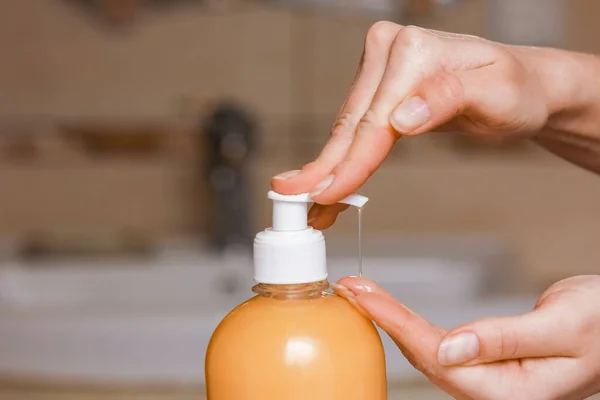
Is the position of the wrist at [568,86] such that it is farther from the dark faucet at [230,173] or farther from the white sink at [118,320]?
the dark faucet at [230,173]

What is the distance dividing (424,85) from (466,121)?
47 millimetres

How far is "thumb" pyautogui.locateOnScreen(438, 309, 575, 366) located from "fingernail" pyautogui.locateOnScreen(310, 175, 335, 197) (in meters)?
0.09

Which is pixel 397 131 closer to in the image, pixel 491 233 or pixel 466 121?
pixel 466 121

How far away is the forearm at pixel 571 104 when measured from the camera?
0.53 meters

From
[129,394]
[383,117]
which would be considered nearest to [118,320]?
[129,394]

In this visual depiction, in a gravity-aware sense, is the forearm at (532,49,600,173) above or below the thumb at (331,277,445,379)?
above

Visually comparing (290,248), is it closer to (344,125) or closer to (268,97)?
(344,125)

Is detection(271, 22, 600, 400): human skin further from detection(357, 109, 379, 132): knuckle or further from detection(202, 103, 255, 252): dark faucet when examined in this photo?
detection(202, 103, 255, 252): dark faucet

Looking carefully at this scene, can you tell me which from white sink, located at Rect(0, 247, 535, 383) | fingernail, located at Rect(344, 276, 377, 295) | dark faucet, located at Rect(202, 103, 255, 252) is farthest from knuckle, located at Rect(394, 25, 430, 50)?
dark faucet, located at Rect(202, 103, 255, 252)

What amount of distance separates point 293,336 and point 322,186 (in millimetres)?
75

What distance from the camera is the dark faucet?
1.08m

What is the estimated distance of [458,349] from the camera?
42 cm

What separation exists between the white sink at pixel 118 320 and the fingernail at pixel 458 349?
36cm

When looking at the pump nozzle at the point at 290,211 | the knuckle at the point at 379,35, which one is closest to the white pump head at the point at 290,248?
the pump nozzle at the point at 290,211
